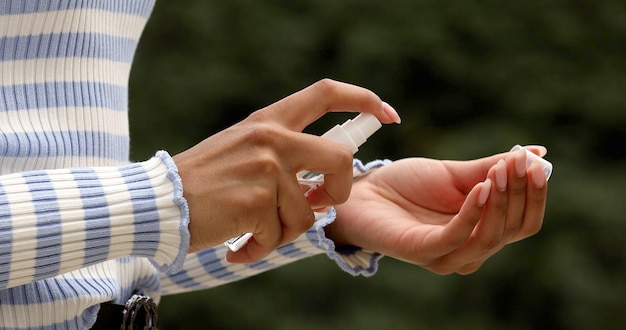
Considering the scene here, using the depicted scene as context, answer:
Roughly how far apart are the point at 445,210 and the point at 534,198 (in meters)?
0.13

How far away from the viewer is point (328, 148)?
69 centimetres

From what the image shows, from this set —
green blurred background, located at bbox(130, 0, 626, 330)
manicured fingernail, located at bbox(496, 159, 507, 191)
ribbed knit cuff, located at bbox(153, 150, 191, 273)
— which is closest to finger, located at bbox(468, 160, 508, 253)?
manicured fingernail, located at bbox(496, 159, 507, 191)

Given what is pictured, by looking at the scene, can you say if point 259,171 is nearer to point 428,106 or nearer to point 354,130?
point 354,130

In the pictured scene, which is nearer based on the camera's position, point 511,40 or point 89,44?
point 89,44

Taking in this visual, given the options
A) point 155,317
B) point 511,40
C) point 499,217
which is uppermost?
point 499,217

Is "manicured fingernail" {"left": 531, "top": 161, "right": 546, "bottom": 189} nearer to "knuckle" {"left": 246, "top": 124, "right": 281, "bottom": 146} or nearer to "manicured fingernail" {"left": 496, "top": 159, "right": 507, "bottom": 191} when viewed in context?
"manicured fingernail" {"left": 496, "top": 159, "right": 507, "bottom": 191}

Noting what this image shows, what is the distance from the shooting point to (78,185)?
0.68 m

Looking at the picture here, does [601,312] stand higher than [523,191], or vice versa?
[523,191]

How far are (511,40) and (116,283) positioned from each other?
1890mm

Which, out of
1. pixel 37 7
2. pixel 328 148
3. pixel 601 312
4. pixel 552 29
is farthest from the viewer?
pixel 552 29

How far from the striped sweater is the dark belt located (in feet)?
0.04

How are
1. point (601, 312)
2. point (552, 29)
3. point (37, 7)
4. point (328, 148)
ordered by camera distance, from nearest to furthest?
point (328, 148) → point (37, 7) → point (601, 312) → point (552, 29)

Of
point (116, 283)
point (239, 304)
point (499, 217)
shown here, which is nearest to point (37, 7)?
point (116, 283)

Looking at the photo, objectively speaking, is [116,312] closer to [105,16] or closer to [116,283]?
[116,283]
